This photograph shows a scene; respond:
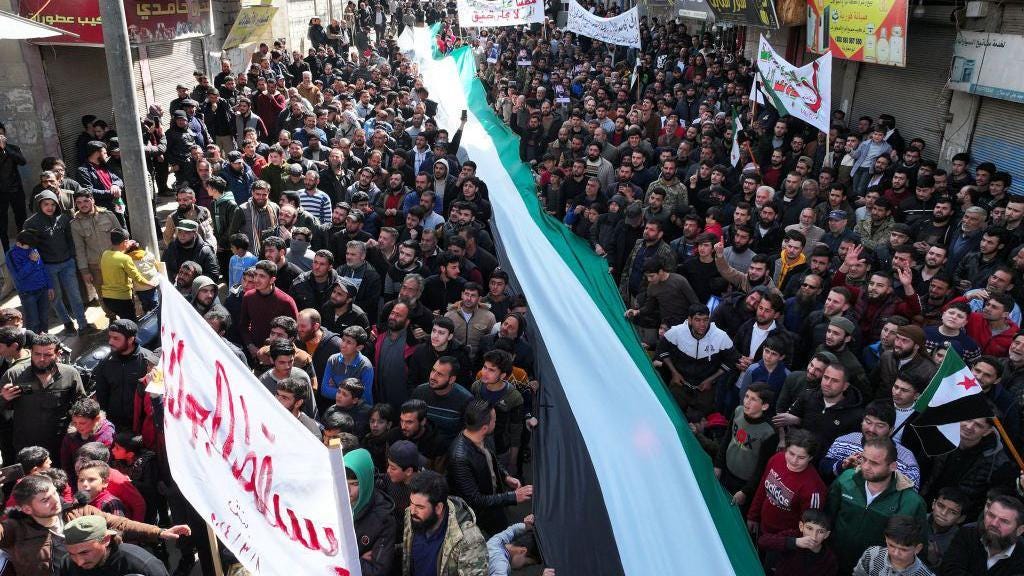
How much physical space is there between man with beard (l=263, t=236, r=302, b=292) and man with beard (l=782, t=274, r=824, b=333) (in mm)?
4077

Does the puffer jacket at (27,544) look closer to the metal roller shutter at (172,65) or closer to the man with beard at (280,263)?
the man with beard at (280,263)

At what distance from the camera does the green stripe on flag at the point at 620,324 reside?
502cm

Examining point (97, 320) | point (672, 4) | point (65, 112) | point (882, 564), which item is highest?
point (672, 4)

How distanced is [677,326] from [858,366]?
142 cm

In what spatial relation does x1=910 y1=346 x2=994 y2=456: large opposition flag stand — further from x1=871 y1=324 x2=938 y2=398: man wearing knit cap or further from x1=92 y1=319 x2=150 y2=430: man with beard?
x1=92 y1=319 x2=150 y2=430: man with beard

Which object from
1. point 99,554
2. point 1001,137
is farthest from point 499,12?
point 99,554

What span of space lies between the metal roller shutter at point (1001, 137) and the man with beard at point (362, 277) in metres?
8.07

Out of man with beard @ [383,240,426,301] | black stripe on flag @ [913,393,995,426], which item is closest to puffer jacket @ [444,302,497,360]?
man with beard @ [383,240,426,301]

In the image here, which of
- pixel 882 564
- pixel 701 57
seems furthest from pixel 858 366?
pixel 701 57

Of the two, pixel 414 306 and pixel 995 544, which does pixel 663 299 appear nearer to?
pixel 414 306

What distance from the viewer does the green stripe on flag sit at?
5.02m

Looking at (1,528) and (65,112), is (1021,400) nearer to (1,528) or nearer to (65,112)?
(1,528)

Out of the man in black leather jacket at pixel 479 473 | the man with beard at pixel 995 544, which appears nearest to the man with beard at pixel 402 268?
the man in black leather jacket at pixel 479 473

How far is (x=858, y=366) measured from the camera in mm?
5781
